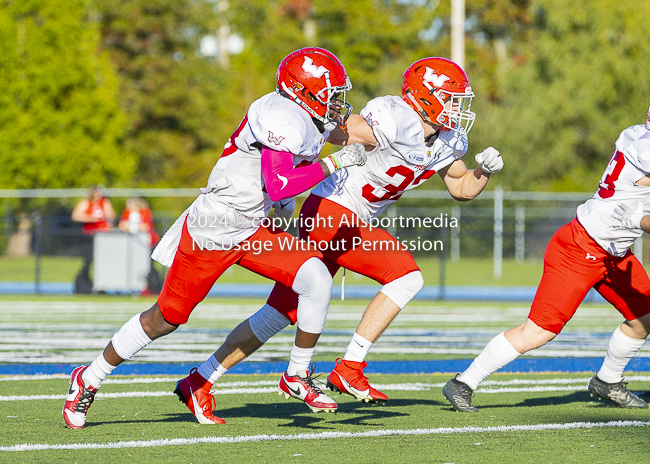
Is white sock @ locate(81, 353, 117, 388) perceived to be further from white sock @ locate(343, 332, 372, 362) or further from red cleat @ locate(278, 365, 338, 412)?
white sock @ locate(343, 332, 372, 362)

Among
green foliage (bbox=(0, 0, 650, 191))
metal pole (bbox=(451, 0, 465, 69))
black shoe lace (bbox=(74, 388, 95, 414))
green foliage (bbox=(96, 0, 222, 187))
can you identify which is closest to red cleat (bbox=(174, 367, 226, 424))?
black shoe lace (bbox=(74, 388, 95, 414))

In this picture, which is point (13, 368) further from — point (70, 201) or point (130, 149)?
point (130, 149)

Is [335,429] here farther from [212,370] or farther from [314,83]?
[314,83]

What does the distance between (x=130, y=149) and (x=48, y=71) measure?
27.4ft

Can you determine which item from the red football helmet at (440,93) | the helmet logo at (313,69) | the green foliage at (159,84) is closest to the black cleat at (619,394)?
the red football helmet at (440,93)

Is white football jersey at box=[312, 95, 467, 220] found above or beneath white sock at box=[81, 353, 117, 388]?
above

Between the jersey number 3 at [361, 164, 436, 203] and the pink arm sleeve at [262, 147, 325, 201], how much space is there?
87cm

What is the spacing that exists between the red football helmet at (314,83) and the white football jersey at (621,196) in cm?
151

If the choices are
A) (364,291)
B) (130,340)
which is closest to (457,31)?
(364,291)

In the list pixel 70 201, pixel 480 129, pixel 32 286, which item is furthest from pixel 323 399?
pixel 480 129

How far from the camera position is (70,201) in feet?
79.0

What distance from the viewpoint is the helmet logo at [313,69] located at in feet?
14.1

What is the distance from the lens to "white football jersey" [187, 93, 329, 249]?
13.7 feet

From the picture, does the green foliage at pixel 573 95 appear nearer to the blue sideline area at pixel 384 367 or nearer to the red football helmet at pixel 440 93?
the blue sideline area at pixel 384 367
